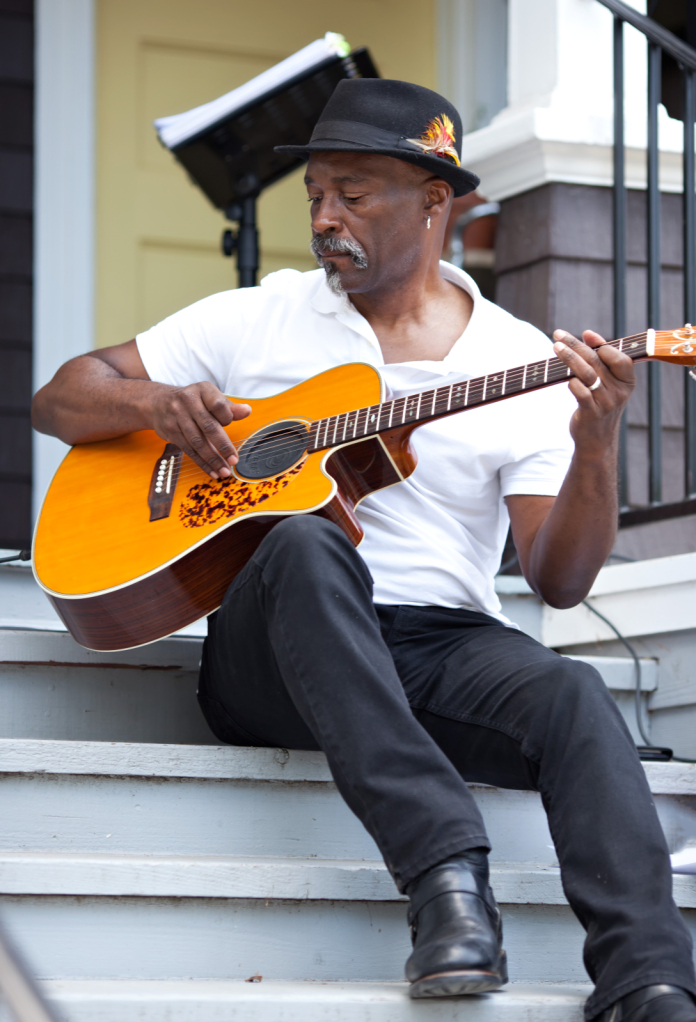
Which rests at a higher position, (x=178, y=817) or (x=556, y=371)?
(x=556, y=371)

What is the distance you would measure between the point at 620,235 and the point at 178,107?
1.53 meters

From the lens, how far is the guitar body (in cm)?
160

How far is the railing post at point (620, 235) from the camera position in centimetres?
255

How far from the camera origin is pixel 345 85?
1.87m

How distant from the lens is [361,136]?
1797 millimetres

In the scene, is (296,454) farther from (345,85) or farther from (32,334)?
(32,334)

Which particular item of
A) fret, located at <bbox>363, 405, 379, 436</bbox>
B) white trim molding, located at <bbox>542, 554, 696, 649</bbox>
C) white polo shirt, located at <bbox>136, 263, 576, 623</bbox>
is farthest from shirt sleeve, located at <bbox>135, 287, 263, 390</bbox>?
white trim molding, located at <bbox>542, 554, 696, 649</bbox>

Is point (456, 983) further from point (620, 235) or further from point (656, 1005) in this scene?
point (620, 235)

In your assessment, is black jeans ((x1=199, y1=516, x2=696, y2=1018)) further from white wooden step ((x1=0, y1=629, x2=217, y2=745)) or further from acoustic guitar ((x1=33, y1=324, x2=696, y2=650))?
white wooden step ((x1=0, y1=629, x2=217, y2=745))

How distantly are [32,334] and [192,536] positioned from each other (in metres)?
1.85

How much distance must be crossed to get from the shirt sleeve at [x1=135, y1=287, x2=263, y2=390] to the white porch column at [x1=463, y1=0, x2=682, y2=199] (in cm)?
118

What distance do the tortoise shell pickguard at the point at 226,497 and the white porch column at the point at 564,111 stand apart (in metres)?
1.49

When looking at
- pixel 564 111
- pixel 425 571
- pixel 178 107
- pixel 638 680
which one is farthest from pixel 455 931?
pixel 178 107

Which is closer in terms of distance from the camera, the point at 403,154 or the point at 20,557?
the point at 403,154
